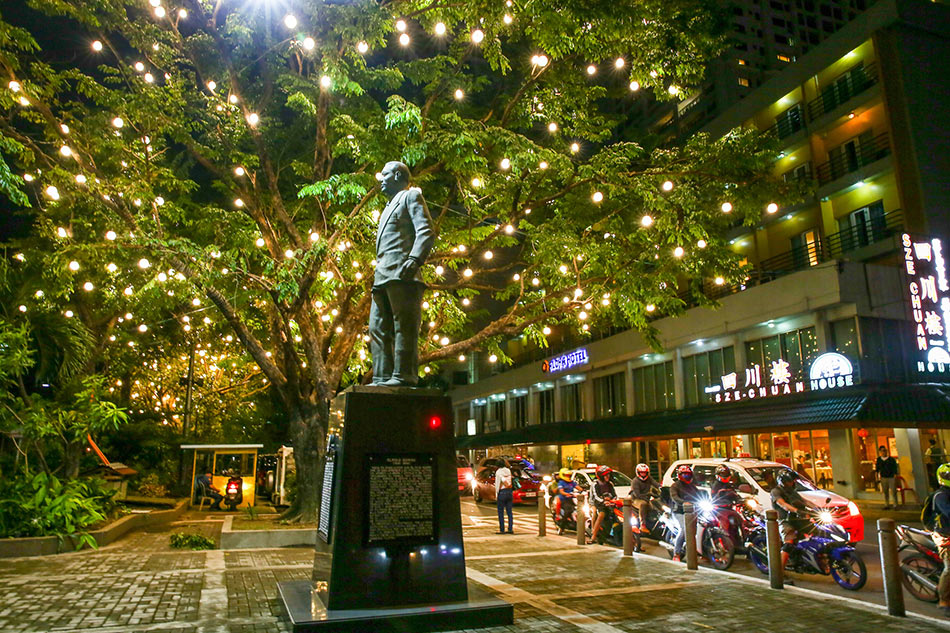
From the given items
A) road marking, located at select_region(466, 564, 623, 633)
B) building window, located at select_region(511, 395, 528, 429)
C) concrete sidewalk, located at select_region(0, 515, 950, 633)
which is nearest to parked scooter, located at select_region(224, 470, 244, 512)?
concrete sidewalk, located at select_region(0, 515, 950, 633)

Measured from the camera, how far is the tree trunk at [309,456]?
46.8 ft

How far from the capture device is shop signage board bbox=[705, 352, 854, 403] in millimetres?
20516

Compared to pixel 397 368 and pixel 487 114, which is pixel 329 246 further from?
pixel 397 368

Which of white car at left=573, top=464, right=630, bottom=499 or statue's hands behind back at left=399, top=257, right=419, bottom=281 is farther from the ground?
statue's hands behind back at left=399, top=257, right=419, bottom=281

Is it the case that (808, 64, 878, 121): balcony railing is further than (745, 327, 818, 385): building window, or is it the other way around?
(808, 64, 878, 121): balcony railing

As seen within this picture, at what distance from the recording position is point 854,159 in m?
25.0

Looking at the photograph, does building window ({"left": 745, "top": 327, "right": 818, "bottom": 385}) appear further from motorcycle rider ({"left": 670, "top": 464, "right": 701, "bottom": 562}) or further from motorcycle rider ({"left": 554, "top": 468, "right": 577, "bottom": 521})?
motorcycle rider ({"left": 670, "top": 464, "right": 701, "bottom": 562})

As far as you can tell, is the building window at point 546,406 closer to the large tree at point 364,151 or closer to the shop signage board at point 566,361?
the shop signage board at point 566,361

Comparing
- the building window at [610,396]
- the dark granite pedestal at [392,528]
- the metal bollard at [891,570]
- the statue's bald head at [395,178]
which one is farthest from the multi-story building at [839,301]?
the dark granite pedestal at [392,528]

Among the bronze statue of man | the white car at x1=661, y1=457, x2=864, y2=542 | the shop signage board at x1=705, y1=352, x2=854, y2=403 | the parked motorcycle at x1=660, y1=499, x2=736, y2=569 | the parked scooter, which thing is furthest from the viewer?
the parked scooter

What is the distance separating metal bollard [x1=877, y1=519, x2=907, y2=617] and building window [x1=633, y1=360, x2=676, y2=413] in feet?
72.9

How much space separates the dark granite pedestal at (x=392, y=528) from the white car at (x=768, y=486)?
23.0ft

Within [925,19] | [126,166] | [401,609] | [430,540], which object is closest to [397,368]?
[430,540]

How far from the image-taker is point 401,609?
20.6ft
